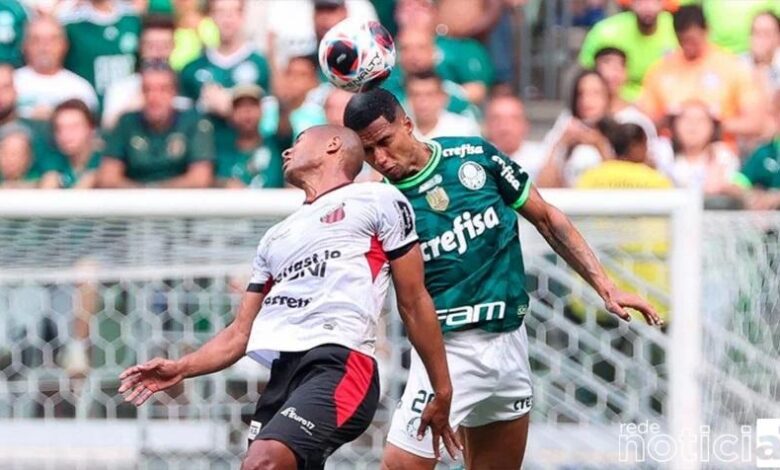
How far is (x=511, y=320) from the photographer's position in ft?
22.4

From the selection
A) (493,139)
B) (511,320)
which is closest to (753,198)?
(493,139)

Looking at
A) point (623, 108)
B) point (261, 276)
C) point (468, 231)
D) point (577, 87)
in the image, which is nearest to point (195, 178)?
point (577, 87)

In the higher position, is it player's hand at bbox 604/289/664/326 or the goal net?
player's hand at bbox 604/289/664/326

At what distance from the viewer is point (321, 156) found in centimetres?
622

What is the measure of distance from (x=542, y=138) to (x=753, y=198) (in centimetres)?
295

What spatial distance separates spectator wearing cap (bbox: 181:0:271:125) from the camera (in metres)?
11.9

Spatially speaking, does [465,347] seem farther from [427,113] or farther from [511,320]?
[427,113]

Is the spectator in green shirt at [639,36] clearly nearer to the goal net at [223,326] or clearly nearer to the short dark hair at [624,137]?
the short dark hair at [624,137]

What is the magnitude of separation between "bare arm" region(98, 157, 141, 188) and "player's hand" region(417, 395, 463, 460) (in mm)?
5229

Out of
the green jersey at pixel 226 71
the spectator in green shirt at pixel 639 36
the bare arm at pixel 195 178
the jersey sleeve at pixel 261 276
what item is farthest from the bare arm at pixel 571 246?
the spectator in green shirt at pixel 639 36

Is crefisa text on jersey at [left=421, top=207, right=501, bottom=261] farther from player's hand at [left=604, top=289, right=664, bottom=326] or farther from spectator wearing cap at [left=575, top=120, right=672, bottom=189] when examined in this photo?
spectator wearing cap at [left=575, top=120, right=672, bottom=189]

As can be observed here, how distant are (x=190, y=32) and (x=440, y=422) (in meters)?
7.23

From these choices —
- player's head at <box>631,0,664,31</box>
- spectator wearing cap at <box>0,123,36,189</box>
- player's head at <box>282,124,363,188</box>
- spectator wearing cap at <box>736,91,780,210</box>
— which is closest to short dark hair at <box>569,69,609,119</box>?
player's head at <box>631,0,664,31</box>

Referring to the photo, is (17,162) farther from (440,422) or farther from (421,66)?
(440,422)
